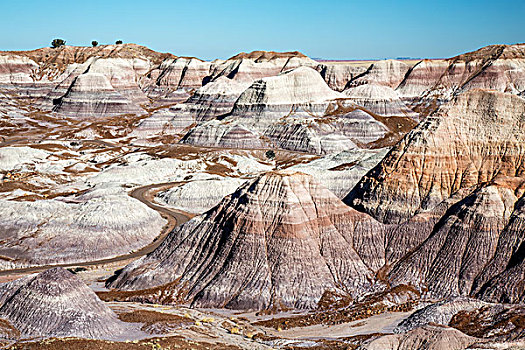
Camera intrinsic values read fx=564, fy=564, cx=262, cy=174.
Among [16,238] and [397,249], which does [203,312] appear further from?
[16,238]

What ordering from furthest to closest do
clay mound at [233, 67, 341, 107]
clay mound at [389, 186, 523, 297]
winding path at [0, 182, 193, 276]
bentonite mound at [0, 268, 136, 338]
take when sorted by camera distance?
clay mound at [233, 67, 341, 107] → winding path at [0, 182, 193, 276] → clay mound at [389, 186, 523, 297] → bentonite mound at [0, 268, 136, 338]

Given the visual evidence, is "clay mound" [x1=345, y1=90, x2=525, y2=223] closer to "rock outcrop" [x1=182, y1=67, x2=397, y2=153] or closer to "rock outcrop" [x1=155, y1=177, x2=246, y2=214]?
"rock outcrop" [x1=155, y1=177, x2=246, y2=214]

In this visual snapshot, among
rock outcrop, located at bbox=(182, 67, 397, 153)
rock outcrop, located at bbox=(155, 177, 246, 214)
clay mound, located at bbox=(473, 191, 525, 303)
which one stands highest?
rock outcrop, located at bbox=(182, 67, 397, 153)

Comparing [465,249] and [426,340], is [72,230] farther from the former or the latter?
[426,340]

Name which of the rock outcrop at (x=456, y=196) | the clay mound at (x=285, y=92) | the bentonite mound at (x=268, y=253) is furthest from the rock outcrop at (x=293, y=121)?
the bentonite mound at (x=268, y=253)

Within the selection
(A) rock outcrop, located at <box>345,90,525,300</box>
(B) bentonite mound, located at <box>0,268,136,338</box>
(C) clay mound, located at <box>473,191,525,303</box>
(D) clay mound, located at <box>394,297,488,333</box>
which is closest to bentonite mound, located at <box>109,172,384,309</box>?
(A) rock outcrop, located at <box>345,90,525,300</box>

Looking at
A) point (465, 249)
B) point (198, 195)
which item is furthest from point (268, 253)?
point (198, 195)

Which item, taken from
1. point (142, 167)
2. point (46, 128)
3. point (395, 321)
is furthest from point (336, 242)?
point (46, 128)
